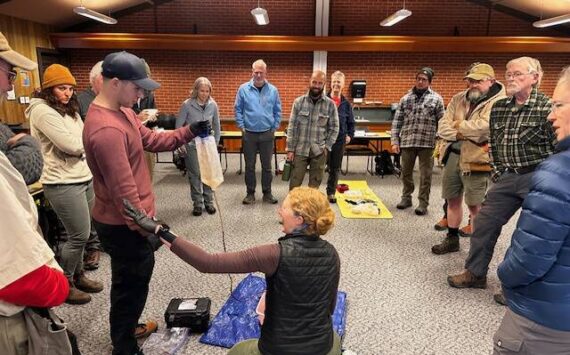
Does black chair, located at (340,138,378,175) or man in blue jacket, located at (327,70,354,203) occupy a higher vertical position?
man in blue jacket, located at (327,70,354,203)

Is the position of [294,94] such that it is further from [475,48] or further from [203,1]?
[475,48]

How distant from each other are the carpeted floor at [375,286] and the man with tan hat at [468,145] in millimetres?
454

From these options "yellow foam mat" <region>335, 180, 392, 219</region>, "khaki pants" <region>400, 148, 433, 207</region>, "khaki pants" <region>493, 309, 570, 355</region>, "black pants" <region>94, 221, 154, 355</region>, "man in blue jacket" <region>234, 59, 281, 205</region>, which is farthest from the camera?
"man in blue jacket" <region>234, 59, 281, 205</region>

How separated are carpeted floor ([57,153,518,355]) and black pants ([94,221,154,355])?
1.32 feet

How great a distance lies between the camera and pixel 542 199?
1.24 m

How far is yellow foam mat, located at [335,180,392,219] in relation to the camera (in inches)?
183

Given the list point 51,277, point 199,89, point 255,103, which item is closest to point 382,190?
point 255,103

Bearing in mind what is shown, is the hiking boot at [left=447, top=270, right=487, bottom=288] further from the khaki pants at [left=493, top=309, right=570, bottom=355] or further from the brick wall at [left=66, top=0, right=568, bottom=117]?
the brick wall at [left=66, top=0, right=568, bottom=117]

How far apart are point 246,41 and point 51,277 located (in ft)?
26.4

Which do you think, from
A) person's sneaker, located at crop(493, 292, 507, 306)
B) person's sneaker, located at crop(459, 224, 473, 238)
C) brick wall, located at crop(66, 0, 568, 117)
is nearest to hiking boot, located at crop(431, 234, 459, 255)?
person's sneaker, located at crop(459, 224, 473, 238)

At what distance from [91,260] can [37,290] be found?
92.8 inches

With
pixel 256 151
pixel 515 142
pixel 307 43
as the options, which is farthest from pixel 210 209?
pixel 307 43

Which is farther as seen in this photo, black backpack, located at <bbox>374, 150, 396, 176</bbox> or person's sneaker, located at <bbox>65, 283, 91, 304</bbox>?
black backpack, located at <bbox>374, 150, 396, 176</bbox>

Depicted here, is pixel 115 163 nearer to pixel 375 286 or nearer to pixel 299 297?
pixel 299 297
